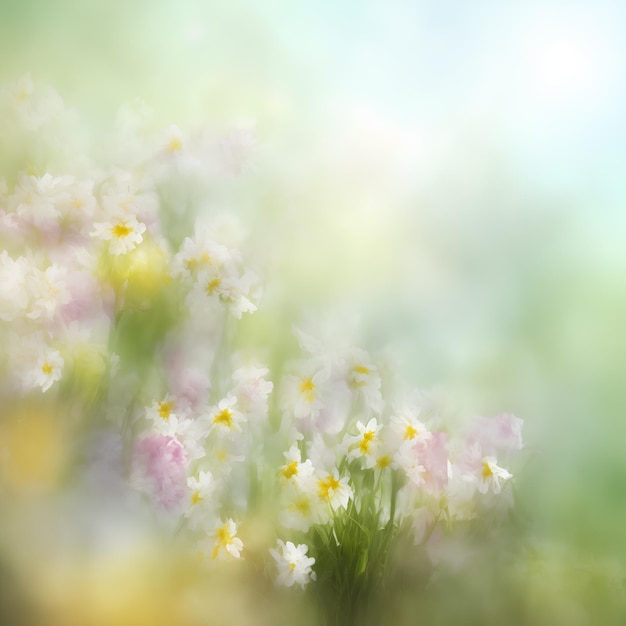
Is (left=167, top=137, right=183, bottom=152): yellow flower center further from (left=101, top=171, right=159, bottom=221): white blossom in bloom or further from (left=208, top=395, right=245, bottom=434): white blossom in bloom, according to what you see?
(left=208, top=395, right=245, bottom=434): white blossom in bloom

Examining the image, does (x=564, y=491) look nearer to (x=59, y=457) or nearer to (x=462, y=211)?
(x=462, y=211)

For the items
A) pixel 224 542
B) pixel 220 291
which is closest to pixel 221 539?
pixel 224 542

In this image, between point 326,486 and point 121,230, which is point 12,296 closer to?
point 121,230

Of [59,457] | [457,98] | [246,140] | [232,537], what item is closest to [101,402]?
[59,457]

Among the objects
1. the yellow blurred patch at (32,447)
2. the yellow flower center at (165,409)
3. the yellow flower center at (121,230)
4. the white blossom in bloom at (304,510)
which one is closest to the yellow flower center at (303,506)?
the white blossom in bloom at (304,510)

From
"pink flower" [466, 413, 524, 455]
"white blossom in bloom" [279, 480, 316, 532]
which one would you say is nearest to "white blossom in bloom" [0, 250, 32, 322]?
"white blossom in bloom" [279, 480, 316, 532]

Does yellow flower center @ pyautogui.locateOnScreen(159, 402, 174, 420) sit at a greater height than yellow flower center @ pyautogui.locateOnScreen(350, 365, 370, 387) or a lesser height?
lesser
